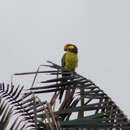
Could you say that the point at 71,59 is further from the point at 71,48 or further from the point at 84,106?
the point at 84,106

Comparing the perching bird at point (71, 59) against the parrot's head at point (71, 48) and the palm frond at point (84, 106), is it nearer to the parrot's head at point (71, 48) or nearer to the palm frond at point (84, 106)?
the parrot's head at point (71, 48)

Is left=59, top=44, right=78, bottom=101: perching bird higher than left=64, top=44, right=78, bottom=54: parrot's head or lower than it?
lower

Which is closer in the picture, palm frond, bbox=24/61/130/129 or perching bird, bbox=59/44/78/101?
palm frond, bbox=24/61/130/129

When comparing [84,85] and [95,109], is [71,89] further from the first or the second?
[95,109]

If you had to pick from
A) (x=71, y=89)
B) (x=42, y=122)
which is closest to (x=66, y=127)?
(x=42, y=122)

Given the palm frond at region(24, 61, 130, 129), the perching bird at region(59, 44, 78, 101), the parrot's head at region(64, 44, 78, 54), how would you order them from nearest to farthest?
the palm frond at region(24, 61, 130, 129), the perching bird at region(59, 44, 78, 101), the parrot's head at region(64, 44, 78, 54)

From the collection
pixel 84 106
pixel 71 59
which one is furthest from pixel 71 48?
pixel 84 106

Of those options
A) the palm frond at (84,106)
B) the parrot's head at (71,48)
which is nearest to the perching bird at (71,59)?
the parrot's head at (71,48)

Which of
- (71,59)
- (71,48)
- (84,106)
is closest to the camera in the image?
(84,106)

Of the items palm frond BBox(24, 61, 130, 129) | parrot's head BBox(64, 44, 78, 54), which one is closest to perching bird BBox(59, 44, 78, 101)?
parrot's head BBox(64, 44, 78, 54)

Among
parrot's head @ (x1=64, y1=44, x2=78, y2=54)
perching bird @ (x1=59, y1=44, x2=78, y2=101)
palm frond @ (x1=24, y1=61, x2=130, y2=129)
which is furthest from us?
parrot's head @ (x1=64, y1=44, x2=78, y2=54)

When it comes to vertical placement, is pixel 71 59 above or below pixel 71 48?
below

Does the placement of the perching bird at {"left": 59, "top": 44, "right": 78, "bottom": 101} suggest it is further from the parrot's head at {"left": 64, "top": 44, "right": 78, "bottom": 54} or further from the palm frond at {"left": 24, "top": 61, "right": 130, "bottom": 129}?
the palm frond at {"left": 24, "top": 61, "right": 130, "bottom": 129}

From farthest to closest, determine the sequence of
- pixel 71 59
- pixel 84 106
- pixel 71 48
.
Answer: pixel 71 48 < pixel 71 59 < pixel 84 106
